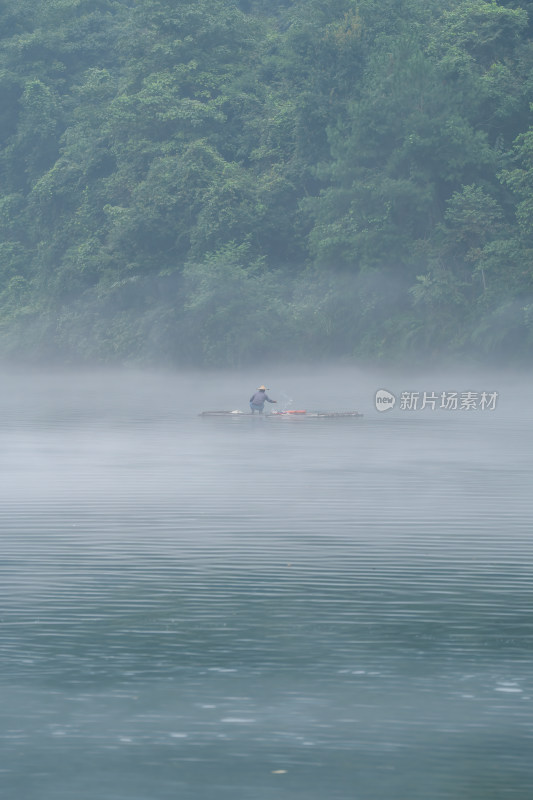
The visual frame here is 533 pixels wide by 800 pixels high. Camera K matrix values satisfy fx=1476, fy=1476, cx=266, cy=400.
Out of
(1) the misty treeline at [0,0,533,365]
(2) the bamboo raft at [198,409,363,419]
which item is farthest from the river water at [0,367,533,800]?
(1) the misty treeline at [0,0,533,365]

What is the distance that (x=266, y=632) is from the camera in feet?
41.6

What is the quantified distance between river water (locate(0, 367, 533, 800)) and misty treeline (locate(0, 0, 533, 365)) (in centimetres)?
3888

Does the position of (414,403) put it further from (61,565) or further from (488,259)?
(61,565)

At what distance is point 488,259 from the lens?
62.3m

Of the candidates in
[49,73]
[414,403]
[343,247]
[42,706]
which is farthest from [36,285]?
[42,706]

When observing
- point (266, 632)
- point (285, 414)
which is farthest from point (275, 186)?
point (266, 632)

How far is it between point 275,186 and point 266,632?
62568 millimetres

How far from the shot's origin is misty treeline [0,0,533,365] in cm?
6462

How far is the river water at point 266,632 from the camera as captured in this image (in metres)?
9.34

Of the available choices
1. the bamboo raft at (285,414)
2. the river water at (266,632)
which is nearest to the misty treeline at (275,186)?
the bamboo raft at (285,414)

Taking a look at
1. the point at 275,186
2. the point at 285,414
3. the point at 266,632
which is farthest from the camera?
the point at 275,186

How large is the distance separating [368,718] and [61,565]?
20.8 feet

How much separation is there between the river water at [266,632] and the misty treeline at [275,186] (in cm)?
3888

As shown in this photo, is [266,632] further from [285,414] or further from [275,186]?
[275,186]
